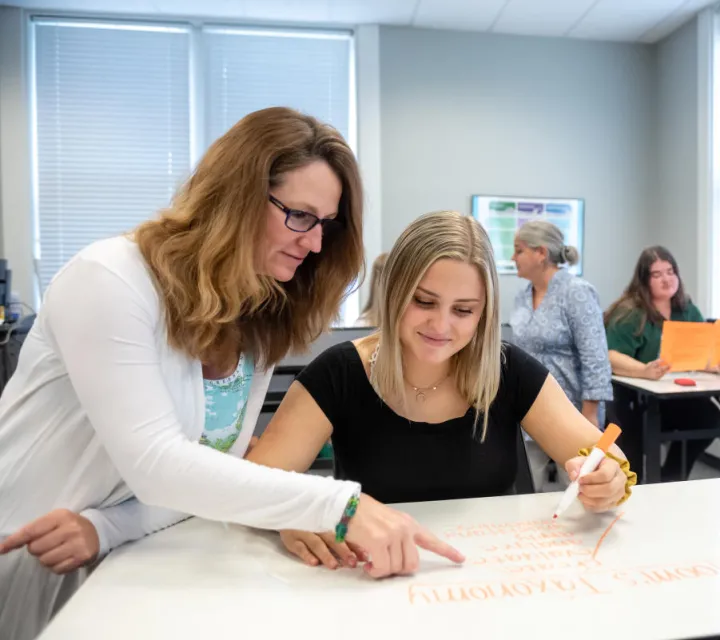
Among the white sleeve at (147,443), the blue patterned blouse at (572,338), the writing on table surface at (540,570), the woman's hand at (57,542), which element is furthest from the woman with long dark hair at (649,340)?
the woman's hand at (57,542)

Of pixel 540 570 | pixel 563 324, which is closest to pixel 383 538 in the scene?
pixel 540 570

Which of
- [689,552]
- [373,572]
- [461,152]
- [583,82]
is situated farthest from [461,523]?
[583,82]

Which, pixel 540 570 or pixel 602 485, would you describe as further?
pixel 602 485

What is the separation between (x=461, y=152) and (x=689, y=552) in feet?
11.8

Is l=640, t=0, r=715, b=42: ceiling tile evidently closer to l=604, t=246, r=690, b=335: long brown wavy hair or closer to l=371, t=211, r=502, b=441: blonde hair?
l=604, t=246, r=690, b=335: long brown wavy hair

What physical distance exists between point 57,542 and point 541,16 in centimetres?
421

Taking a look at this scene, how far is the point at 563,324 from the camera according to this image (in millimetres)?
2359

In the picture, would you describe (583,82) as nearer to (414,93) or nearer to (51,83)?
(414,93)

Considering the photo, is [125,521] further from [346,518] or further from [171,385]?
[346,518]

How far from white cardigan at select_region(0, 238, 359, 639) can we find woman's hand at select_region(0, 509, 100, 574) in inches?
1.2

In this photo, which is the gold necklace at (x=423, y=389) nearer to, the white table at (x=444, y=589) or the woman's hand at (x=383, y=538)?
the white table at (x=444, y=589)

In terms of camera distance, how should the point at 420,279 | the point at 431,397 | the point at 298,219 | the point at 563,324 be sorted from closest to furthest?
1. the point at 298,219
2. the point at 420,279
3. the point at 431,397
4. the point at 563,324

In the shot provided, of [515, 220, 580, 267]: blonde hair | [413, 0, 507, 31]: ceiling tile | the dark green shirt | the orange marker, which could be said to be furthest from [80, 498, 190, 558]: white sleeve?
[413, 0, 507, 31]: ceiling tile

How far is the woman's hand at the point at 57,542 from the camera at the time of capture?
0.78 meters
